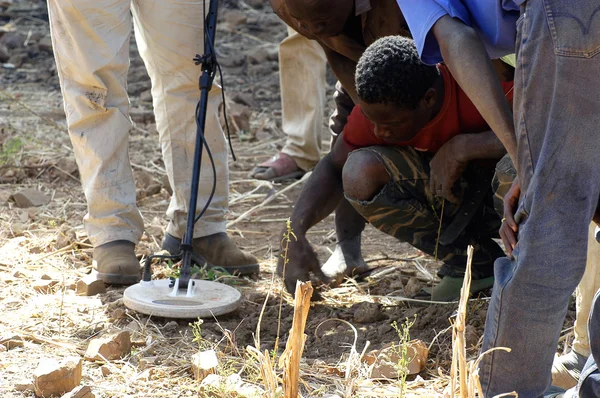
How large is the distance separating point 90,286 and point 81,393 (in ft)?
3.64

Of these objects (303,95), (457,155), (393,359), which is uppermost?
(457,155)

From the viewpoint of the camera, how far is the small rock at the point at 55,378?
7.64 feet

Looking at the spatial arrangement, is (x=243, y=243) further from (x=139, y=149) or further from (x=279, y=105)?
(x=279, y=105)

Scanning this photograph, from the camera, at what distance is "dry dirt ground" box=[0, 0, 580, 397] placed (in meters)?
2.55

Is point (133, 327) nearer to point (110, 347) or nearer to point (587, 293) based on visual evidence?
point (110, 347)

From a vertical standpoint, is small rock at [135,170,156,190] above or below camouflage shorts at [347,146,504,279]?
below

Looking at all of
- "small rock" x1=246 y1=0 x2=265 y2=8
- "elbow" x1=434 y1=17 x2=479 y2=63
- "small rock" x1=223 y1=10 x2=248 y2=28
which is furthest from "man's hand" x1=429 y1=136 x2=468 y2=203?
"small rock" x1=246 y1=0 x2=265 y2=8

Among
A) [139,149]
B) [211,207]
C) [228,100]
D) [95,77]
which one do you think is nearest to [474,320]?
[211,207]

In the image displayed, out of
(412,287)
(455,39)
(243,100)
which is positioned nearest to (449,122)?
(412,287)

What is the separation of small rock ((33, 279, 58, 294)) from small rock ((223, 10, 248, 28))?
6062mm

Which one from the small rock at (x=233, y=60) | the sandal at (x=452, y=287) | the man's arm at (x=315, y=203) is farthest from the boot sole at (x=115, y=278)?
the small rock at (x=233, y=60)

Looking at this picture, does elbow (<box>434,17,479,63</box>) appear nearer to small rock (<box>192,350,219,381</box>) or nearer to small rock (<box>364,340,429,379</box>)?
small rock (<box>364,340,429,379</box>)

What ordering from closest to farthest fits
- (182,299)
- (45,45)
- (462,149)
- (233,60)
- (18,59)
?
(462,149) → (182,299) → (233,60) → (18,59) → (45,45)

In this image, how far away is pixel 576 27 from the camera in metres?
1.78
